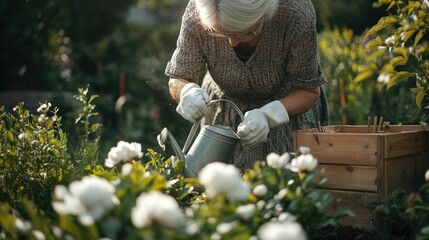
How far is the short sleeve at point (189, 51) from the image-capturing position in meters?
2.64

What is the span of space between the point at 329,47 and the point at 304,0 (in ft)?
10.1

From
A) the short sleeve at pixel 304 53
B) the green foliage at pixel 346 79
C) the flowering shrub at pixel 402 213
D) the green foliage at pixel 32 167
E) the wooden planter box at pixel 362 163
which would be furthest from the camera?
the green foliage at pixel 346 79

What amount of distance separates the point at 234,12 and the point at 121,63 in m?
7.34

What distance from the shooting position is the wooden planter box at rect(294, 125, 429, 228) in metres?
2.03

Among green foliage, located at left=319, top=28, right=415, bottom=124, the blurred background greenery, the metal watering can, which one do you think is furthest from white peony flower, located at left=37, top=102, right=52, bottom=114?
green foliage, located at left=319, top=28, right=415, bottom=124

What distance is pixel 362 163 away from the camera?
81.0 inches

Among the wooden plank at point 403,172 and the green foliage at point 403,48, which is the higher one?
the green foliage at point 403,48

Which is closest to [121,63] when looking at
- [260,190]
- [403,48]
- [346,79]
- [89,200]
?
[346,79]

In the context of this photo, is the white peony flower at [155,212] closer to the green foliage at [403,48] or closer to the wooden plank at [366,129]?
the green foliage at [403,48]

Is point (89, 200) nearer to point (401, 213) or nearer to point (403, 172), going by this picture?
point (401, 213)

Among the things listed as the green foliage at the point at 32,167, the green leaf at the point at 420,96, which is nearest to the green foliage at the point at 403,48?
the green leaf at the point at 420,96

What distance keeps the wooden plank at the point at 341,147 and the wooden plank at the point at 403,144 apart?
0.15ft

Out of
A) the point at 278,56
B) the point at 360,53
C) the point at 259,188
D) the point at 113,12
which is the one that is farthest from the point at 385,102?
the point at 113,12

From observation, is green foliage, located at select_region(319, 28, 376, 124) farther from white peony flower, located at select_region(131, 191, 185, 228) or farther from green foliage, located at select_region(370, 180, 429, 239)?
white peony flower, located at select_region(131, 191, 185, 228)
